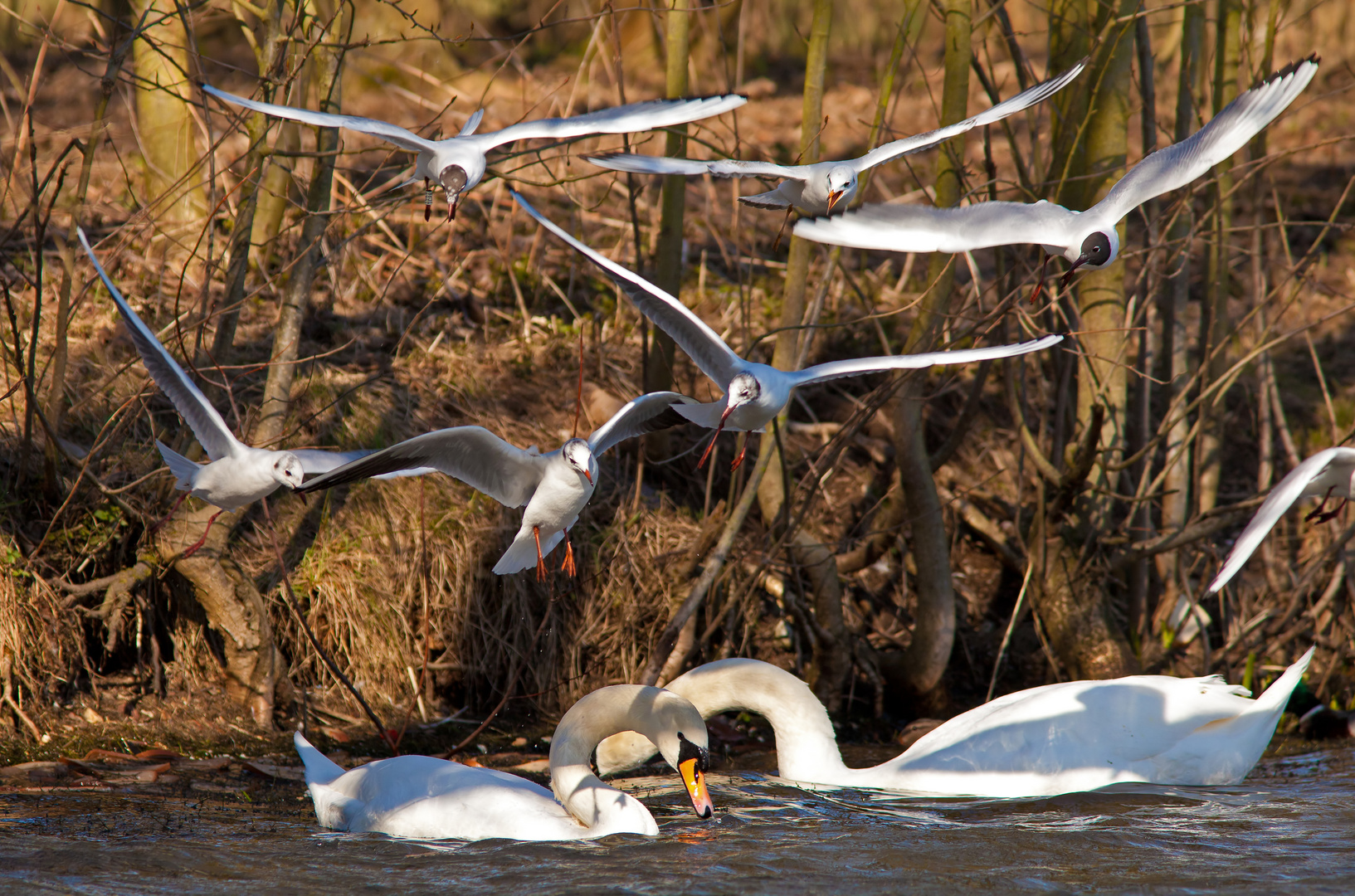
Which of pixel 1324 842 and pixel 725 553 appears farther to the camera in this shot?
pixel 725 553

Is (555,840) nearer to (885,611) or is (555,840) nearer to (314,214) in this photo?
(314,214)

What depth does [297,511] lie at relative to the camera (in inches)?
269

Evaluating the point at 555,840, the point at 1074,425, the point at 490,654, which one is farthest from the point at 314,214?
the point at 1074,425

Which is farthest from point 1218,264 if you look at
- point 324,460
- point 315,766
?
point 315,766

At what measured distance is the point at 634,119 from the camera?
4.54m

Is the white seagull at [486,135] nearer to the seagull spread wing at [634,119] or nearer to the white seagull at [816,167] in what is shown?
the seagull spread wing at [634,119]

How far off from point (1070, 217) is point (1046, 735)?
90.4 inches

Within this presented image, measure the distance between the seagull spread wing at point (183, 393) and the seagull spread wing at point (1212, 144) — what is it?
11.0ft

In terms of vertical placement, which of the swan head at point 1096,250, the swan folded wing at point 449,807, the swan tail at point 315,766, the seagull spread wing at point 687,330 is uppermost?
the swan head at point 1096,250

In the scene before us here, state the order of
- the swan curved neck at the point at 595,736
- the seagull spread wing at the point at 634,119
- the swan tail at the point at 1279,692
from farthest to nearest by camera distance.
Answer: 1. the swan tail at the point at 1279,692
2. the swan curved neck at the point at 595,736
3. the seagull spread wing at the point at 634,119

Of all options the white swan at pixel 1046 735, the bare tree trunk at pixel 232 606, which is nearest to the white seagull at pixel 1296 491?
the white swan at pixel 1046 735

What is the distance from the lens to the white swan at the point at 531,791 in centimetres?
462

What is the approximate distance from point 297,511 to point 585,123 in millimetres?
3256

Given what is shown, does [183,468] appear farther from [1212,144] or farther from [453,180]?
[1212,144]
